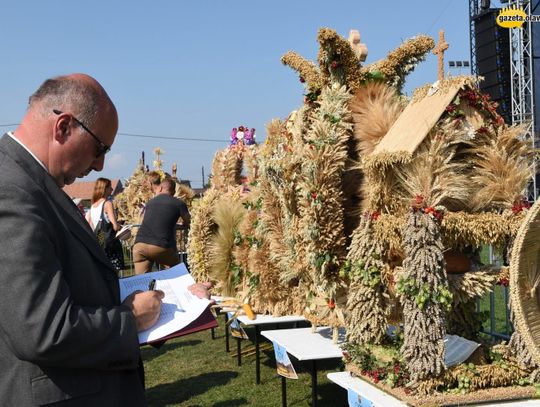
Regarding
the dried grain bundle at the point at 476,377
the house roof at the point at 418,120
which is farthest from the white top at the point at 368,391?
the house roof at the point at 418,120

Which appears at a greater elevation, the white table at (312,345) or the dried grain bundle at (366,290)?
the dried grain bundle at (366,290)

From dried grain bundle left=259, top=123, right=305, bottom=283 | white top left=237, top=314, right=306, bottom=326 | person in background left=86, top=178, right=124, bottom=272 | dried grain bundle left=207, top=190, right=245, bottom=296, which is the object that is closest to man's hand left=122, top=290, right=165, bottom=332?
dried grain bundle left=259, top=123, right=305, bottom=283

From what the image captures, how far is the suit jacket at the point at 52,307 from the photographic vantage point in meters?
1.31

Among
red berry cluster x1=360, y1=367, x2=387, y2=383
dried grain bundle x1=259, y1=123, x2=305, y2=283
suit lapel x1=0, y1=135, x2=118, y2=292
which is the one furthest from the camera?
dried grain bundle x1=259, y1=123, x2=305, y2=283

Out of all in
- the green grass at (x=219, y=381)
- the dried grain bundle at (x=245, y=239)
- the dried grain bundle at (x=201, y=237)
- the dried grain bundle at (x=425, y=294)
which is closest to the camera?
the dried grain bundle at (x=425, y=294)

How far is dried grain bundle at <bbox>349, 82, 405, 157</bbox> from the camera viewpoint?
3.44 meters

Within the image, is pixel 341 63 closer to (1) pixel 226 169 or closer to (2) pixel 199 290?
(2) pixel 199 290

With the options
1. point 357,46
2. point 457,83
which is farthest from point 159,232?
point 457,83

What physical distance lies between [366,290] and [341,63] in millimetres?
1483

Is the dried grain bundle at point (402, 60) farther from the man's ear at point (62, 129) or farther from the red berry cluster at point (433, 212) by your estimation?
the man's ear at point (62, 129)

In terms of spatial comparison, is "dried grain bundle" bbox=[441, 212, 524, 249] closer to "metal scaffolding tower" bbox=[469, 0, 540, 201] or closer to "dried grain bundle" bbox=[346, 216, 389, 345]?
"dried grain bundle" bbox=[346, 216, 389, 345]

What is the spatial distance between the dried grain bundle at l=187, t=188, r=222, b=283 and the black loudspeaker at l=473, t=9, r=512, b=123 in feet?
40.6

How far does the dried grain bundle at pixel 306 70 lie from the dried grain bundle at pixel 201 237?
10.6 feet

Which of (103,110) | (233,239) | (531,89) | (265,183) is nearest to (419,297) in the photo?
(103,110)
